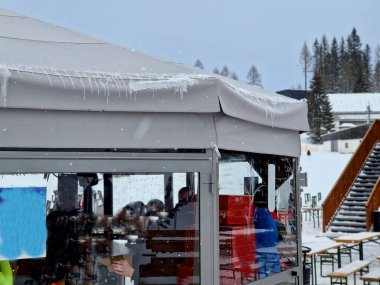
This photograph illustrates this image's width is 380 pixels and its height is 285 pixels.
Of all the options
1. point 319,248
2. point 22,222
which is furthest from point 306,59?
point 22,222

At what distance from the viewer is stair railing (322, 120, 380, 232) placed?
62.8 ft

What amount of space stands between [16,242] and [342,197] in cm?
1866

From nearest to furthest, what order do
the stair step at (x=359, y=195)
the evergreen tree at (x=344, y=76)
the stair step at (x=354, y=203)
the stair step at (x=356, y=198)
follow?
the stair step at (x=354, y=203) < the stair step at (x=356, y=198) < the stair step at (x=359, y=195) < the evergreen tree at (x=344, y=76)

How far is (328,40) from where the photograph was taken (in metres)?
111

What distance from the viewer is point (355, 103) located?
75562 millimetres

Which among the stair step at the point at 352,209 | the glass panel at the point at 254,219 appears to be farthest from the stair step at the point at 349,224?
the glass panel at the point at 254,219

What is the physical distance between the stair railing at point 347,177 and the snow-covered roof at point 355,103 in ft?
169

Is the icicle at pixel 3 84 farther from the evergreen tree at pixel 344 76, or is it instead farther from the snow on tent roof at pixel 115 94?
the evergreen tree at pixel 344 76

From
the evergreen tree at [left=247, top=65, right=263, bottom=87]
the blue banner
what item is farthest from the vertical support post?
the evergreen tree at [left=247, top=65, right=263, bottom=87]

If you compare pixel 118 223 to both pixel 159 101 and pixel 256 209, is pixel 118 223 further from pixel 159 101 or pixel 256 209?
pixel 256 209

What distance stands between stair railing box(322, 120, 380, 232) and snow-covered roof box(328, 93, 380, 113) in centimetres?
5145

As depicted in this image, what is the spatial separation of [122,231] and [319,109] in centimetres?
6624

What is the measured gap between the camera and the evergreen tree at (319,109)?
6569 centimetres

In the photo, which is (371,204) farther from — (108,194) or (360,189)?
(108,194)
